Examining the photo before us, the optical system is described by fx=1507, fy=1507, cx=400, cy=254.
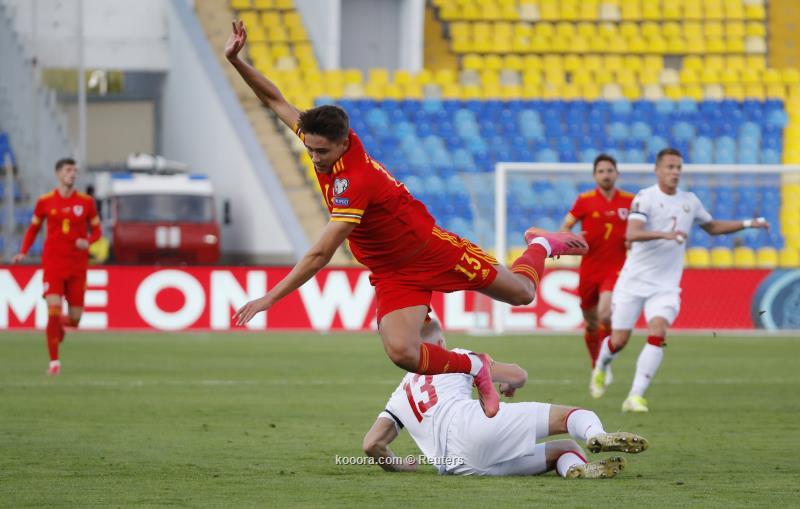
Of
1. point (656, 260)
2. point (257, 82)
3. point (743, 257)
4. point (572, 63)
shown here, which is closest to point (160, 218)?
point (572, 63)

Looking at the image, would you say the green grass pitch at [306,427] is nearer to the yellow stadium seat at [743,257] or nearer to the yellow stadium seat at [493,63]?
the yellow stadium seat at [743,257]

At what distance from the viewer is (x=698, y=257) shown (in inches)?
973

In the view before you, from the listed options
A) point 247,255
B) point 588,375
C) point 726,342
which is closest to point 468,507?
point 588,375

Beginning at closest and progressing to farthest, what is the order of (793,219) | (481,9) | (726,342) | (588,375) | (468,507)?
(468,507), (588,375), (726,342), (793,219), (481,9)

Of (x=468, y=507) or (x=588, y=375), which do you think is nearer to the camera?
(x=468, y=507)

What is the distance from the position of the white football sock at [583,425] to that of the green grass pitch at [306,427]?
0.28 meters

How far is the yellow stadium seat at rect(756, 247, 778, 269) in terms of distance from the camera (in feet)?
Result: 78.1

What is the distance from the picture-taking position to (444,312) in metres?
23.5

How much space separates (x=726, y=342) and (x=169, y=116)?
57.9ft

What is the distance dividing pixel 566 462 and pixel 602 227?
746cm

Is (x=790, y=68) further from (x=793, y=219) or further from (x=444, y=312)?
(x=444, y=312)

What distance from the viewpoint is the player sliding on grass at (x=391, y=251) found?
8227mm

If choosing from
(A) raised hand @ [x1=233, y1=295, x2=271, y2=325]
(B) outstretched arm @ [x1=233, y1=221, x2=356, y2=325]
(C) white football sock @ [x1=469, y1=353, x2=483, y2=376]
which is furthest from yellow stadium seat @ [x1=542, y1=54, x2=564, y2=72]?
(A) raised hand @ [x1=233, y1=295, x2=271, y2=325]

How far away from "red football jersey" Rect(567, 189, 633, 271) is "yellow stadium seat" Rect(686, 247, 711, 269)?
29.4ft
